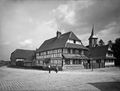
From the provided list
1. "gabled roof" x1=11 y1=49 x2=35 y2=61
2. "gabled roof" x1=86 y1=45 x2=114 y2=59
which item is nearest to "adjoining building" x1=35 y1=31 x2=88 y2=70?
"gabled roof" x1=86 y1=45 x2=114 y2=59

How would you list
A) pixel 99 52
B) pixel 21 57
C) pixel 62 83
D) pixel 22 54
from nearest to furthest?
pixel 62 83 → pixel 99 52 → pixel 21 57 → pixel 22 54

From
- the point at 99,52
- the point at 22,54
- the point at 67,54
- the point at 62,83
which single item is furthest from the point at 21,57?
the point at 62,83

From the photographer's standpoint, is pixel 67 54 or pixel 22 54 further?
pixel 22 54

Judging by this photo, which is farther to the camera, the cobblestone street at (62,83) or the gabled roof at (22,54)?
the gabled roof at (22,54)

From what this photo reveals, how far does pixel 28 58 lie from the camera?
5688cm

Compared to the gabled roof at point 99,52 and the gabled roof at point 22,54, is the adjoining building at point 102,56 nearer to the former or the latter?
the gabled roof at point 99,52

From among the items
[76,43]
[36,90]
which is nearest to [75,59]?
[76,43]

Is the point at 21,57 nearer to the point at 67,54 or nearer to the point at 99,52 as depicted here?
the point at 67,54

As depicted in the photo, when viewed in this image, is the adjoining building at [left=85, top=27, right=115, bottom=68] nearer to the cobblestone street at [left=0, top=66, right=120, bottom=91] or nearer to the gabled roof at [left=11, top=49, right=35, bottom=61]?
the cobblestone street at [left=0, top=66, right=120, bottom=91]

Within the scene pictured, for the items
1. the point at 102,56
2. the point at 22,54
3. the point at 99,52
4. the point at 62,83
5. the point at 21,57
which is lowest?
the point at 62,83

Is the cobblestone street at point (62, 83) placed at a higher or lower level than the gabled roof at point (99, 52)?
lower

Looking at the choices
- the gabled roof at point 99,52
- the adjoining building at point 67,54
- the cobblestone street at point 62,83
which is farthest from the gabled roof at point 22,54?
the cobblestone street at point 62,83

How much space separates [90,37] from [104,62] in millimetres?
21699

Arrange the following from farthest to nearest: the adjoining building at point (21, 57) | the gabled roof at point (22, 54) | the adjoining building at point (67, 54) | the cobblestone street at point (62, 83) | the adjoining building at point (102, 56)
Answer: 1. the gabled roof at point (22, 54)
2. the adjoining building at point (21, 57)
3. the adjoining building at point (102, 56)
4. the adjoining building at point (67, 54)
5. the cobblestone street at point (62, 83)
